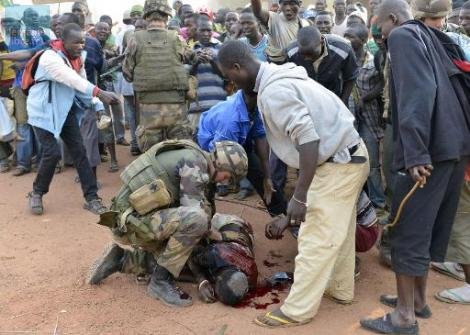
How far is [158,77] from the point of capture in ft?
18.0

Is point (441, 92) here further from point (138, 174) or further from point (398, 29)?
point (138, 174)

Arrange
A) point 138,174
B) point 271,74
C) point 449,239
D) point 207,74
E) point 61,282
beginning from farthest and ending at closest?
point 207,74
point 61,282
point 138,174
point 449,239
point 271,74

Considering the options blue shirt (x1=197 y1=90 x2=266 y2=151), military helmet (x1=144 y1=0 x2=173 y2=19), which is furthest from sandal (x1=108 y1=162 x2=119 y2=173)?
blue shirt (x1=197 y1=90 x2=266 y2=151)

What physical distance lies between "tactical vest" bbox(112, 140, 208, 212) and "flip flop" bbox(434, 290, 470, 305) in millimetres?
1850

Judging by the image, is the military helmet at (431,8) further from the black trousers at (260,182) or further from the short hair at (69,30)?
the short hair at (69,30)

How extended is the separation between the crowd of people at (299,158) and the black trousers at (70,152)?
0.01 metres

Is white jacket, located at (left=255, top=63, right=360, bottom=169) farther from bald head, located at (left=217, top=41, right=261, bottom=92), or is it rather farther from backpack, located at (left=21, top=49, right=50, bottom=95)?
backpack, located at (left=21, top=49, right=50, bottom=95)

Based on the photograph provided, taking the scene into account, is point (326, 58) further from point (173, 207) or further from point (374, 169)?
point (173, 207)

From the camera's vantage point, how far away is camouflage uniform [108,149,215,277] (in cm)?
350

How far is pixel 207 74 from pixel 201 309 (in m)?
3.21

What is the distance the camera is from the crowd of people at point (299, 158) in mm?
2912

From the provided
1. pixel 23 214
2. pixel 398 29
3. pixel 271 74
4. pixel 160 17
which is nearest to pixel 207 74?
pixel 160 17

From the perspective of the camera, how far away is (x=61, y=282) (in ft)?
12.8

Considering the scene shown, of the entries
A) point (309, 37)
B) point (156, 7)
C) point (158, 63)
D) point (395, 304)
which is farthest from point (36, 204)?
point (395, 304)
